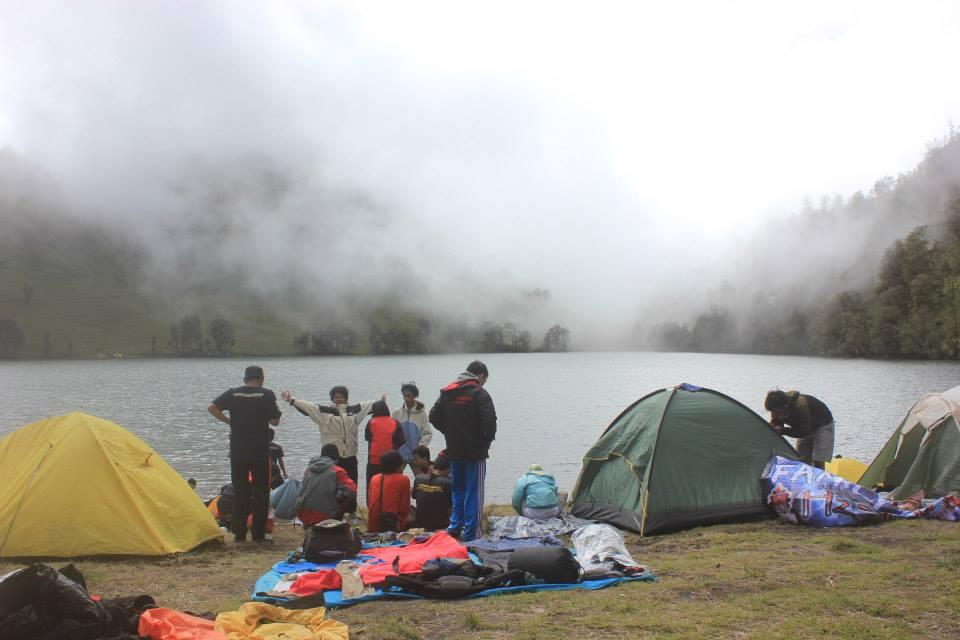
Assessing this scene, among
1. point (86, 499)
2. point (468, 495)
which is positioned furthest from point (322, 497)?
point (86, 499)

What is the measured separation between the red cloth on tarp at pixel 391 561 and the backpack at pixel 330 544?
27cm

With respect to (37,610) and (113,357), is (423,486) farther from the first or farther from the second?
(113,357)

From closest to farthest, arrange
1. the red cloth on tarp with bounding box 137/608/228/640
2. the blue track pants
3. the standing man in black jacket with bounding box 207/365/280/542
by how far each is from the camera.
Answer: the red cloth on tarp with bounding box 137/608/228/640 → the blue track pants → the standing man in black jacket with bounding box 207/365/280/542

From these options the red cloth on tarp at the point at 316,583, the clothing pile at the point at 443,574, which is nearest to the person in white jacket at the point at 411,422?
the clothing pile at the point at 443,574

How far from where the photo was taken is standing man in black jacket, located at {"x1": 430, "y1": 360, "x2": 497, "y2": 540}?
10945mm

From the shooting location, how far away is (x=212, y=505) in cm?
1430

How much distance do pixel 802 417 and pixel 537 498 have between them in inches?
235

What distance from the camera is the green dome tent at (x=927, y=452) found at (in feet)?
41.2

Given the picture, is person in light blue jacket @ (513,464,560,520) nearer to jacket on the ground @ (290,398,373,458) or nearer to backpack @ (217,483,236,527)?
jacket on the ground @ (290,398,373,458)

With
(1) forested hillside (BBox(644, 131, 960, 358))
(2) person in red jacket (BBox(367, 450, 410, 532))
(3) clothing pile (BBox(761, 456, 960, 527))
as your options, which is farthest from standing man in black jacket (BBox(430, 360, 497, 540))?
(1) forested hillside (BBox(644, 131, 960, 358))

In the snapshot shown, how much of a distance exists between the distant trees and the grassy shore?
216939 millimetres


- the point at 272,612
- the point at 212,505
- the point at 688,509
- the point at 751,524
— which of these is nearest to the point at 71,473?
the point at 212,505

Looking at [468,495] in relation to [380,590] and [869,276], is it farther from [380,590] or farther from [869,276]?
[869,276]

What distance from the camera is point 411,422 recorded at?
15172mm
